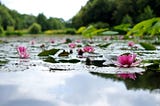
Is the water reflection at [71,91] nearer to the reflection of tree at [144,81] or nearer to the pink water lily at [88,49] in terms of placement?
the reflection of tree at [144,81]

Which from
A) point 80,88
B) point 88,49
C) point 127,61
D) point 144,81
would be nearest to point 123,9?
point 127,61

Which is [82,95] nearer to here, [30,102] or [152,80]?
[30,102]

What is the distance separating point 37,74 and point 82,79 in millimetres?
412

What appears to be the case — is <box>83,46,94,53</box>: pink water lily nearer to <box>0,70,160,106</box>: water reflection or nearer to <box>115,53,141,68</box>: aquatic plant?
<box>115,53,141,68</box>: aquatic plant

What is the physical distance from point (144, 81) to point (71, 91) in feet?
1.48

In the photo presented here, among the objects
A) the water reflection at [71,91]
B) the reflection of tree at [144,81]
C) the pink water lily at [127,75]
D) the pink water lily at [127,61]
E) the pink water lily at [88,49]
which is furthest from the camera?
the pink water lily at [88,49]

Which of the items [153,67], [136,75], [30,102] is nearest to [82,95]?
[30,102]

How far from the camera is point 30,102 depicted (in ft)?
4.47

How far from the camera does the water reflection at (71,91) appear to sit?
1336 mm

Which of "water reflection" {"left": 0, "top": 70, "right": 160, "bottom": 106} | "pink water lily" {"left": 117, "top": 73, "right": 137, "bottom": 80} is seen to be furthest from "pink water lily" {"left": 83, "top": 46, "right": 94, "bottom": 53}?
"pink water lily" {"left": 117, "top": 73, "right": 137, "bottom": 80}

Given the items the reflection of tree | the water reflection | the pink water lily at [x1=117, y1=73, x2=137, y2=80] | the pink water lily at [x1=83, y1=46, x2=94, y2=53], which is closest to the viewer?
the water reflection

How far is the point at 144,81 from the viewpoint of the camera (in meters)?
1.83

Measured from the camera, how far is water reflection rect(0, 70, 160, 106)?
1336 mm

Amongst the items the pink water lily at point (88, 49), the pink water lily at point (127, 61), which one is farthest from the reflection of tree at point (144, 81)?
the pink water lily at point (88, 49)
